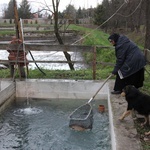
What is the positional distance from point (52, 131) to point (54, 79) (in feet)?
9.96

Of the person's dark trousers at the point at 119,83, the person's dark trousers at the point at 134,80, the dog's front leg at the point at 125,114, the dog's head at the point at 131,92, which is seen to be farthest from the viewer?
the person's dark trousers at the point at 119,83

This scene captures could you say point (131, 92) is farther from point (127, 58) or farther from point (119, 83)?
point (119, 83)

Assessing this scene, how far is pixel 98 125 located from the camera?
5.93m

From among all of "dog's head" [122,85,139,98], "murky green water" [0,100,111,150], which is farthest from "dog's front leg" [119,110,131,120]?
"murky green water" [0,100,111,150]

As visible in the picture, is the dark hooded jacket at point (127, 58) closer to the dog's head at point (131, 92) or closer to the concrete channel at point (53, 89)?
the dog's head at point (131, 92)

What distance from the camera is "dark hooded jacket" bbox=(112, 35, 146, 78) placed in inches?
235

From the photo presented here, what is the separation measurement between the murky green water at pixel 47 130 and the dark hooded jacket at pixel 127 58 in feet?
4.21

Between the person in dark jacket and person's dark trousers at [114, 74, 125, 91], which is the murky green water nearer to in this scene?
person's dark trousers at [114, 74, 125, 91]

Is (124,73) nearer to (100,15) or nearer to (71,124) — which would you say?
(71,124)

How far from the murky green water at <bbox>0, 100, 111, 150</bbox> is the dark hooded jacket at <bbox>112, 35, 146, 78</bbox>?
1.28 metres

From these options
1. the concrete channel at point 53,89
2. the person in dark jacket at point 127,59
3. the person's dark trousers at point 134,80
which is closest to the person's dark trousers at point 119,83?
the person's dark trousers at point 134,80

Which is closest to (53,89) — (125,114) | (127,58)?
(127,58)

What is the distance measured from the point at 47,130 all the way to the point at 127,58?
2408mm

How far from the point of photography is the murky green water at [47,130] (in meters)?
5.01
